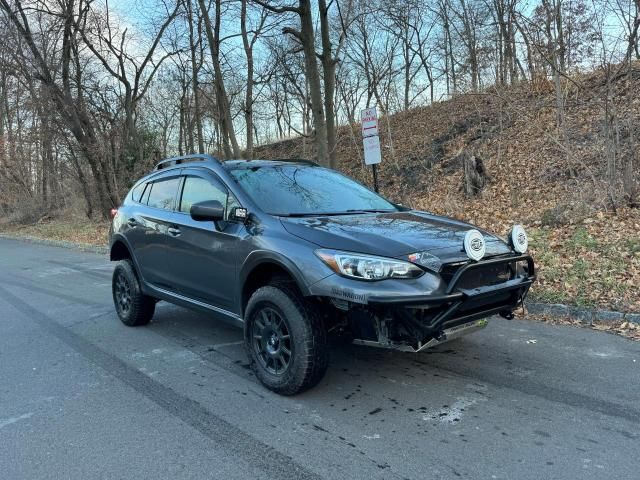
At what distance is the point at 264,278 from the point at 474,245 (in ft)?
5.44

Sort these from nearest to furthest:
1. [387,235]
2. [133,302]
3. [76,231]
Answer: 1. [387,235]
2. [133,302]
3. [76,231]

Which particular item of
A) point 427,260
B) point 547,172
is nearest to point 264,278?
point 427,260

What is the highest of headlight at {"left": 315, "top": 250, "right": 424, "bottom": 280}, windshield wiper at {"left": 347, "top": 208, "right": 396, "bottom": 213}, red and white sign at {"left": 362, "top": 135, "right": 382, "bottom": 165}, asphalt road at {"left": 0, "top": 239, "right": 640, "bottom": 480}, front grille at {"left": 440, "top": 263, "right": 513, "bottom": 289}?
red and white sign at {"left": 362, "top": 135, "right": 382, "bottom": 165}

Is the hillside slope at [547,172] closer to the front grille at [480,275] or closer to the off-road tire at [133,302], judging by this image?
the front grille at [480,275]

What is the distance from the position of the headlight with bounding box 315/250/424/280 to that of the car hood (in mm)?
56

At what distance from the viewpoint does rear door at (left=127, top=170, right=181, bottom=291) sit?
5309 millimetres

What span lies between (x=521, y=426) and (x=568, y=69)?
1214 cm

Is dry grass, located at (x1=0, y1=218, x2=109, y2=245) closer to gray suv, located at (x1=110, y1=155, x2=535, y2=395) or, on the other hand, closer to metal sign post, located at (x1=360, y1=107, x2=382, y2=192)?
metal sign post, located at (x1=360, y1=107, x2=382, y2=192)

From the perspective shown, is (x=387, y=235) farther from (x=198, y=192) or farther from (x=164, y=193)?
(x=164, y=193)

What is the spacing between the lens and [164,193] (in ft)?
18.4

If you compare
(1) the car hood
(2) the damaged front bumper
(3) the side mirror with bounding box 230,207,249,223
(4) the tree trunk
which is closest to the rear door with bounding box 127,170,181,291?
(3) the side mirror with bounding box 230,207,249,223

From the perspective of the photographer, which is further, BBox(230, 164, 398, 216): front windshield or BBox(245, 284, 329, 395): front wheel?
BBox(230, 164, 398, 216): front windshield

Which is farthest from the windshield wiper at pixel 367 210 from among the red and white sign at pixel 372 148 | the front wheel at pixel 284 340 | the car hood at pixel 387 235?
the red and white sign at pixel 372 148

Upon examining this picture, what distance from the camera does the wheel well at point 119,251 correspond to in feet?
20.8
